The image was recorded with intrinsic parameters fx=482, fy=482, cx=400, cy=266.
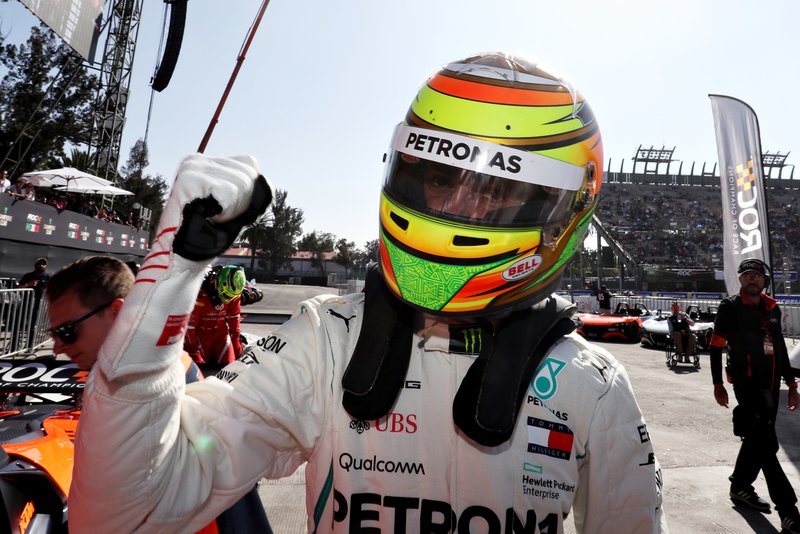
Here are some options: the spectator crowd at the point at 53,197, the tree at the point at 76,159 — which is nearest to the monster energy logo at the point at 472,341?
the spectator crowd at the point at 53,197

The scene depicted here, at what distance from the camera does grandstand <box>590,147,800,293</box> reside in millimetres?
42594

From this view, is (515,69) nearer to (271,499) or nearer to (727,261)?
(271,499)

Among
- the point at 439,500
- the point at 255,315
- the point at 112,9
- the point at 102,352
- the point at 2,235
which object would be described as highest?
the point at 112,9

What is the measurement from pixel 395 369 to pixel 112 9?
24.1 metres

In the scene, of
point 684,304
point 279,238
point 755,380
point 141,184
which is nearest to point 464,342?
point 755,380

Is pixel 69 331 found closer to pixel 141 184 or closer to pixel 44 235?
pixel 44 235

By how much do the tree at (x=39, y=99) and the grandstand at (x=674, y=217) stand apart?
3692 centimetres

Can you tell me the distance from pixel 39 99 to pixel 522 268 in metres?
26.4

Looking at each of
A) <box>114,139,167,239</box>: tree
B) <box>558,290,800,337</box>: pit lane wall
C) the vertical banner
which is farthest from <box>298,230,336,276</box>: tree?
the vertical banner

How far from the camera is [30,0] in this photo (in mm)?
11211

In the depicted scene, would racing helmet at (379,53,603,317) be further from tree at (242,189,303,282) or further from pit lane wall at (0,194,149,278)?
tree at (242,189,303,282)

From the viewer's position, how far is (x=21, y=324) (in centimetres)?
806

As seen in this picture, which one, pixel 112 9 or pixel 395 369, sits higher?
pixel 112 9

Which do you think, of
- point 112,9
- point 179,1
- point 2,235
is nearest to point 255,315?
point 2,235
